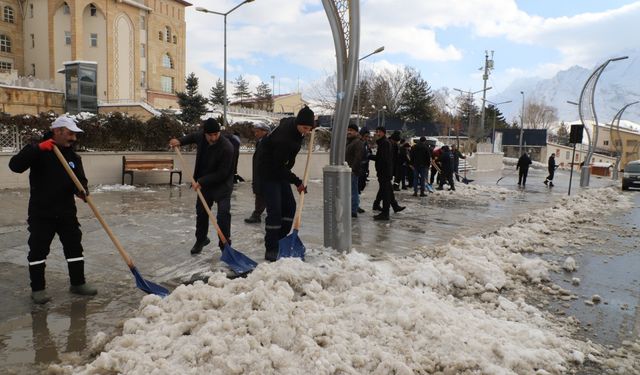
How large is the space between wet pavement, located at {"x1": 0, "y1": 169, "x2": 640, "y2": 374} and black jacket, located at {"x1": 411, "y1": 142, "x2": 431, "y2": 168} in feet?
5.41

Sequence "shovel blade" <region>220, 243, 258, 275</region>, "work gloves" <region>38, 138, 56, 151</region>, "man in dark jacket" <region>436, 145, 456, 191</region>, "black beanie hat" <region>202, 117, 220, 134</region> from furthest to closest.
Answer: "man in dark jacket" <region>436, 145, 456, 191</region>, "black beanie hat" <region>202, 117, 220, 134</region>, "shovel blade" <region>220, 243, 258, 275</region>, "work gloves" <region>38, 138, 56, 151</region>

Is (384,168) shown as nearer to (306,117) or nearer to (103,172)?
(306,117)

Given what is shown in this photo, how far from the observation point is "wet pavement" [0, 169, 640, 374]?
3.77 metres

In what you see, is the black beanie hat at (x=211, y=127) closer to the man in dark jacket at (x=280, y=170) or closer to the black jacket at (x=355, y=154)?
the man in dark jacket at (x=280, y=170)

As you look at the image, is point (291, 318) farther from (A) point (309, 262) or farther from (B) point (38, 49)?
(B) point (38, 49)

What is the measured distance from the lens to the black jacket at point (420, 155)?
44.3ft

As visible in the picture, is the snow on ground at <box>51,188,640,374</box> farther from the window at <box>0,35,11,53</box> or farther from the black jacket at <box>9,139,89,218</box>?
the window at <box>0,35,11,53</box>

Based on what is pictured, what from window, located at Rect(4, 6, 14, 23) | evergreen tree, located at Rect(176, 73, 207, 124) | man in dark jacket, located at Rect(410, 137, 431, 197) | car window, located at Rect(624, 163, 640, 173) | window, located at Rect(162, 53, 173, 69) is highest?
window, located at Rect(4, 6, 14, 23)

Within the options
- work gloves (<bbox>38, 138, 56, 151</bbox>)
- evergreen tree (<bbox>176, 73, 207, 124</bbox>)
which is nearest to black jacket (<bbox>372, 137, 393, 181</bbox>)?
work gloves (<bbox>38, 138, 56, 151</bbox>)

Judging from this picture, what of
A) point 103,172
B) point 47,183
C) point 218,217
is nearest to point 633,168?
point 103,172

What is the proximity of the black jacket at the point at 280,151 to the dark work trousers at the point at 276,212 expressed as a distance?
0.36ft

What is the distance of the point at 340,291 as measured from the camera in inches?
166

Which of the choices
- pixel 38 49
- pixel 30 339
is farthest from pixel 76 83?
pixel 30 339

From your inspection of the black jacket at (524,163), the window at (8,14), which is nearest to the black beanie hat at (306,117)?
the black jacket at (524,163)
